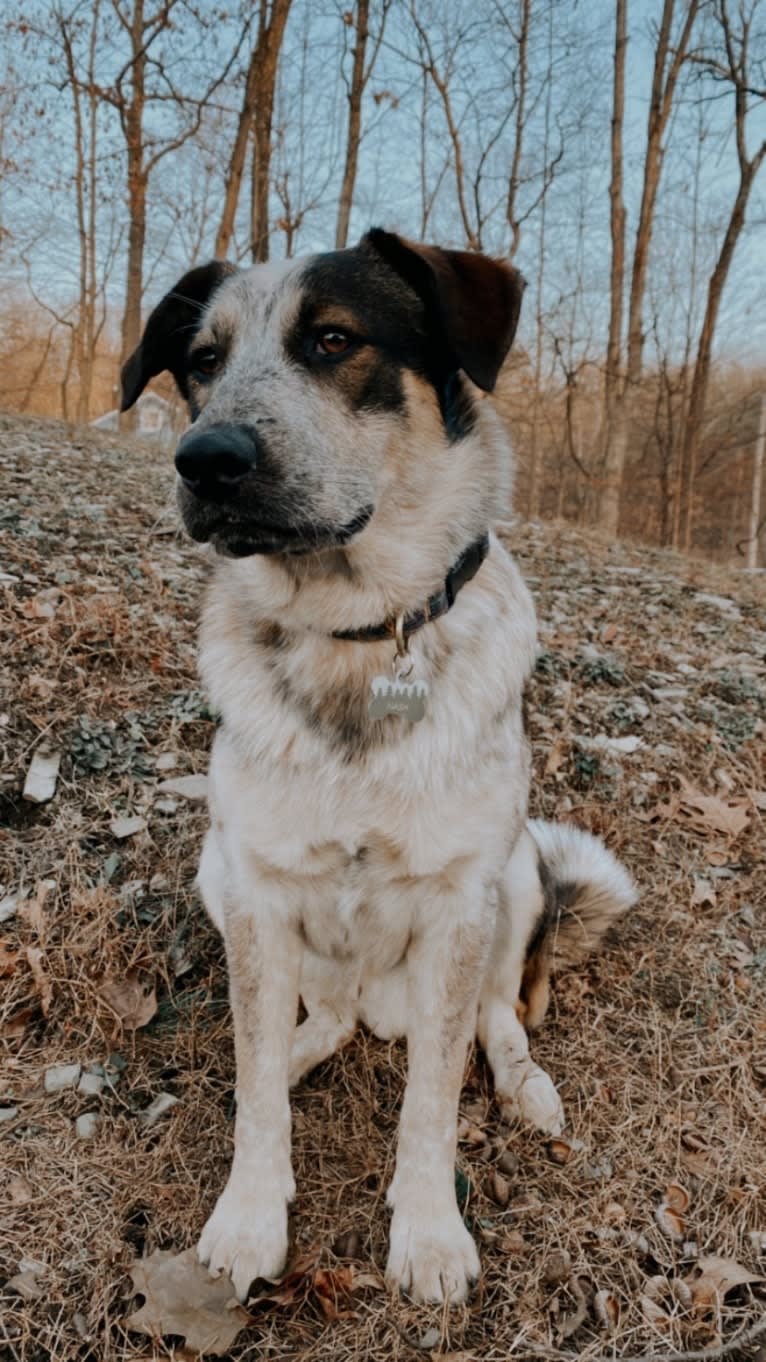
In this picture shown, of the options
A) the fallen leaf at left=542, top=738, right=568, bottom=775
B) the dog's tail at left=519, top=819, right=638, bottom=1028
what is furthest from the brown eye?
the fallen leaf at left=542, top=738, right=568, bottom=775

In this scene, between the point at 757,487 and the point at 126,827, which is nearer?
the point at 126,827

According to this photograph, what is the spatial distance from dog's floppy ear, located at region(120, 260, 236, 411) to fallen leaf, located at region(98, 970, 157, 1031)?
1.59m

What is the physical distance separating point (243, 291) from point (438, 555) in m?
0.77

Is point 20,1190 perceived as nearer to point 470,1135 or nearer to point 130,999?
point 130,999

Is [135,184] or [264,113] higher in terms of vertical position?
[135,184]

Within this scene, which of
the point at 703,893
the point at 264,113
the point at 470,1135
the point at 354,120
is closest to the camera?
the point at 470,1135

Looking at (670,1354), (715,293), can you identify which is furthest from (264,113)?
(670,1354)

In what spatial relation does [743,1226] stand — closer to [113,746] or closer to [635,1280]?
[635,1280]

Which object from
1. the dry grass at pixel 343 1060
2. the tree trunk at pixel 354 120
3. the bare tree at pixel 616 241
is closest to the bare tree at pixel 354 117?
the tree trunk at pixel 354 120

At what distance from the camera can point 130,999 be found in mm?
2330

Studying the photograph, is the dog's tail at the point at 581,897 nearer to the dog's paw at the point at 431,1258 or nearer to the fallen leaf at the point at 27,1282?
the dog's paw at the point at 431,1258

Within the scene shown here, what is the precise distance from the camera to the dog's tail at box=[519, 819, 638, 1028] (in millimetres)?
2406

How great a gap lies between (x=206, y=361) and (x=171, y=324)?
295 mm

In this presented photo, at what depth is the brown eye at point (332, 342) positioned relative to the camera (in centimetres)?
183
